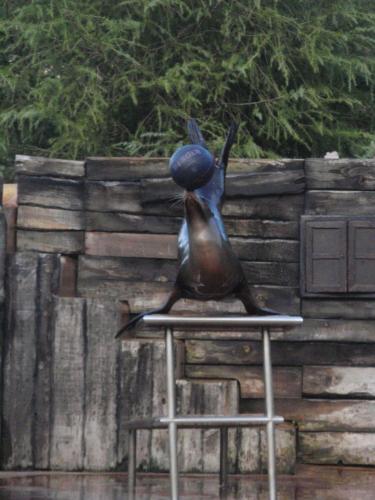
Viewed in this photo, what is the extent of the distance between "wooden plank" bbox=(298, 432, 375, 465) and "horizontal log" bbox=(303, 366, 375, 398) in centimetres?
24

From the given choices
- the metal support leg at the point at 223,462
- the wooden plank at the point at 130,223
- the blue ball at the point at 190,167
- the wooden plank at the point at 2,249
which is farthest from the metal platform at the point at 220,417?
the wooden plank at the point at 130,223

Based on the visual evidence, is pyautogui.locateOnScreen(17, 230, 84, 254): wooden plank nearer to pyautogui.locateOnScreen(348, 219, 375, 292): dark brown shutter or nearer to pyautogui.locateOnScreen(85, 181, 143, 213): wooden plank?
pyautogui.locateOnScreen(85, 181, 143, 213): wooden plank

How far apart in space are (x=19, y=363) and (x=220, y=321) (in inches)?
98.1

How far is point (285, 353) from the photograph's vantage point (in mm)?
7309

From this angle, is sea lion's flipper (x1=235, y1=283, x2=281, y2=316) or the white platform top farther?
sea lion's flipper (x1=235, y1=283, x2=281, y2=316)

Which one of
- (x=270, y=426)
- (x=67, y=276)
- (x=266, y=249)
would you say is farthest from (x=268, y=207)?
(x=270, y=426)

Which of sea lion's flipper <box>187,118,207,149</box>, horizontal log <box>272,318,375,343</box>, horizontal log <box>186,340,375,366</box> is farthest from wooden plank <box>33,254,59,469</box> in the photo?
sea lion's flipper <box>187,118,207,149</box>

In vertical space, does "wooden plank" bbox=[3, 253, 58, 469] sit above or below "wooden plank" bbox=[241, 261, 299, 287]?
below

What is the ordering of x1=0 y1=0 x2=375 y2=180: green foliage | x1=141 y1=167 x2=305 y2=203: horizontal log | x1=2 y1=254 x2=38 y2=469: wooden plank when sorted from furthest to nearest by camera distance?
x1=0 y1=0 x2=375 y2=180: green foliage < x1=141 y1=167 x2=305 y2=203: horizontal log < x1=2 y1=254 x2=38 y2=469: wooden plank

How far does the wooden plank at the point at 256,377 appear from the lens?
729 centimetres

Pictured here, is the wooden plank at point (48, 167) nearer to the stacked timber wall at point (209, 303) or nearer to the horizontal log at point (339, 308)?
the stacked timber wall at point (209, 303)

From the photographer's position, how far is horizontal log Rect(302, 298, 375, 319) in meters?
7.25

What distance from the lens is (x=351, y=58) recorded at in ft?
31.3

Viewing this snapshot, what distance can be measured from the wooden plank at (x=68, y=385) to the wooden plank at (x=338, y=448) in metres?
1.35
